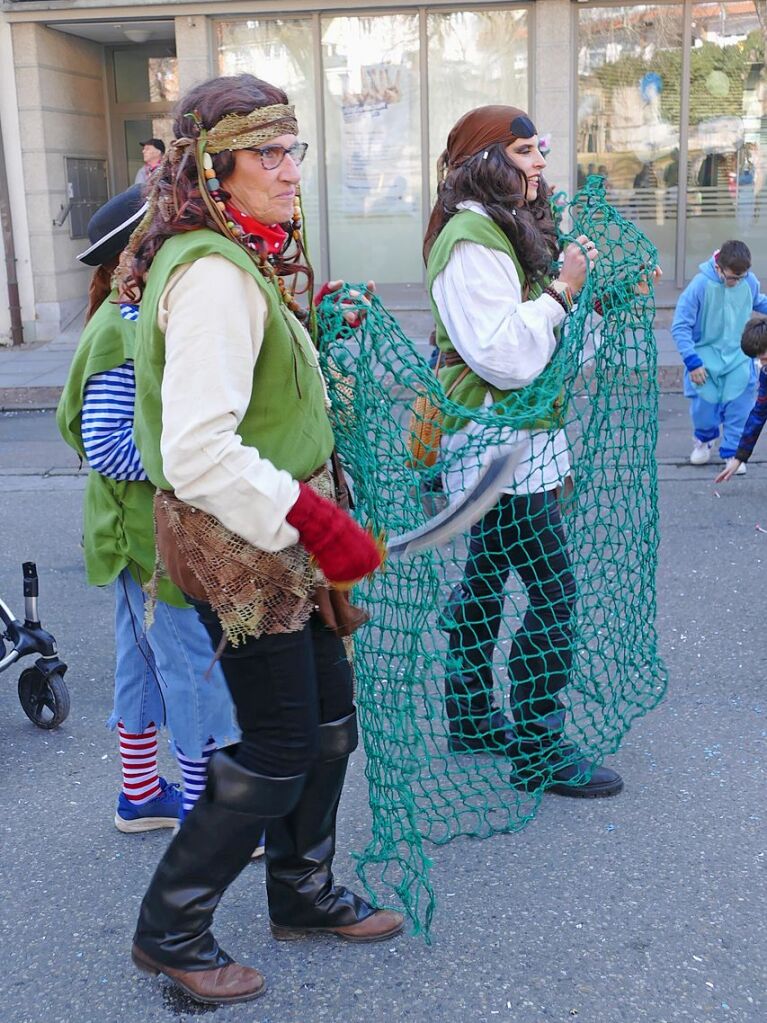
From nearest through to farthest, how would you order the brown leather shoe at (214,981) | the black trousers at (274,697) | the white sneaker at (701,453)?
1. the black trousers at (274,697)
2. the brown leather shoe at (214,981)
3. the white sneaker at (701,453)

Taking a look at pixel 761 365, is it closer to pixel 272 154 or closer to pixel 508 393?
pixel 508 393

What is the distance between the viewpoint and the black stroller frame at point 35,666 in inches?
155

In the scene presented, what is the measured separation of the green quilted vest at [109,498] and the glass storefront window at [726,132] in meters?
11.2

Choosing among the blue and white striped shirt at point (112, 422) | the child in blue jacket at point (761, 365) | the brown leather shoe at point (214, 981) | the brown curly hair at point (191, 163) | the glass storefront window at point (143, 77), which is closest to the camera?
the brown curly hair at point (191, 163)

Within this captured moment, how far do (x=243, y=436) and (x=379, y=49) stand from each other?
11.3m

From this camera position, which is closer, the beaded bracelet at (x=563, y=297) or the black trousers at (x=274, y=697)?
the black trousers at (x=274, y=697)

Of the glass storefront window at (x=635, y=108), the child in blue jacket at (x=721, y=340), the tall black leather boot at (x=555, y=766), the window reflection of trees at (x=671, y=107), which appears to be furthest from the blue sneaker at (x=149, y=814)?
the window reflection of trees at (x=671, y=107)

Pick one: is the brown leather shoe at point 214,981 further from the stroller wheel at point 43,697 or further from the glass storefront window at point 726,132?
the glass storefront window at point 726,132

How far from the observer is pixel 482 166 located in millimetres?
3174

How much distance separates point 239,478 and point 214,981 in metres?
1.13

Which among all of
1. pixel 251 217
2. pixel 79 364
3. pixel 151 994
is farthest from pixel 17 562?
pixel 251 217

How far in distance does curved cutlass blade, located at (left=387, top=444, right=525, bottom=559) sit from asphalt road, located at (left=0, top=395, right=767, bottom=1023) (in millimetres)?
904

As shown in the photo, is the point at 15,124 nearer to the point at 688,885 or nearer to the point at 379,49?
the point at 379,49

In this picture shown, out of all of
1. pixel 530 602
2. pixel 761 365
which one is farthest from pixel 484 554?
pixel 761 365
